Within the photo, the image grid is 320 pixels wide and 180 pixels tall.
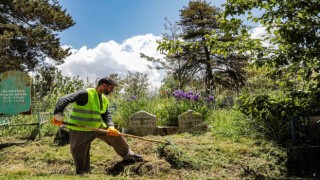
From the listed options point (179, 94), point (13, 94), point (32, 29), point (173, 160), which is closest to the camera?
point (173, 160)

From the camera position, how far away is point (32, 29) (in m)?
19.9

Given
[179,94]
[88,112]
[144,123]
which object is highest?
[179,94]

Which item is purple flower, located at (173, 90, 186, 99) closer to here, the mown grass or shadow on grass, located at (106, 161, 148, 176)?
the mown grass

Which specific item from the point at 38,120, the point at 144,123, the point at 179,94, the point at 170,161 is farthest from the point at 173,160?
the point at 38,120

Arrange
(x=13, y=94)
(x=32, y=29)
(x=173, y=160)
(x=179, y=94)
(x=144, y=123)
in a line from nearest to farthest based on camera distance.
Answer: (x=173, y=160), (x=144, y=123), (x=13, y=94), (x=179, y=94), (x=32, y=29)

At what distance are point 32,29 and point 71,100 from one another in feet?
53.6

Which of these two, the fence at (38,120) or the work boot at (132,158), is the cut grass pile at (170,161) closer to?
the work boot at (132,158)

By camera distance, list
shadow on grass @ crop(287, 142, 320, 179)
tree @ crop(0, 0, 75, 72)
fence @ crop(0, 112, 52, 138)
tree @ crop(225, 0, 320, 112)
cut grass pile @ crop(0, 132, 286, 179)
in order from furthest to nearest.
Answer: tree @ crop(0, 0, 75, 72), fence @ crop(0, 112, 52, 138), shadow on grass @ crop(287, 142, 320, 179), cut grass pile @ crop(0, 132, 286, 179), tree @ crop(225, 0, 320, 112)

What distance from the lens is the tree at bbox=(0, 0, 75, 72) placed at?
63.2ft

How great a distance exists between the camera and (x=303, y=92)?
513 centimetres

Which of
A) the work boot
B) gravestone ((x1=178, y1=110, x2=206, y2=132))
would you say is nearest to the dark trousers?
the work boot

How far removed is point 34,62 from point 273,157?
18033 millimetres

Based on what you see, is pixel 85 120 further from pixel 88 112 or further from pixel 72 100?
pixel 72 100

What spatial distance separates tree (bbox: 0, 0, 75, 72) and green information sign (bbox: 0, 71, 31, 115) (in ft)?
33.1
